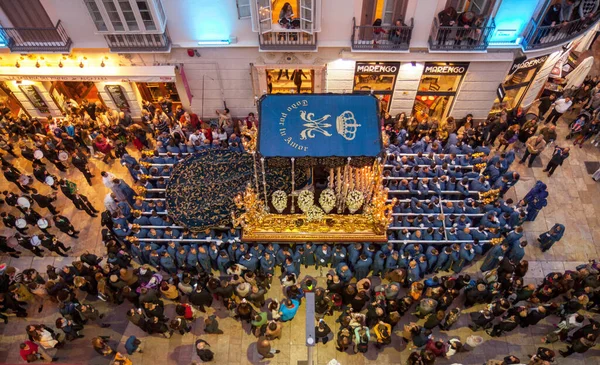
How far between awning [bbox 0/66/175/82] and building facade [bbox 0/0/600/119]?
0.16 ft

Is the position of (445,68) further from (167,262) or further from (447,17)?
(167,262)

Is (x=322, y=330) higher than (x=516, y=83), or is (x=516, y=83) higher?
(x=516, y=83)

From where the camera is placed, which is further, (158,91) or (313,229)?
(158,91)

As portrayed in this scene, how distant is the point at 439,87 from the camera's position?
20203 millimetres

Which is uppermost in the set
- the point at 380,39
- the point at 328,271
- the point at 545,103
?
the point at 380,39

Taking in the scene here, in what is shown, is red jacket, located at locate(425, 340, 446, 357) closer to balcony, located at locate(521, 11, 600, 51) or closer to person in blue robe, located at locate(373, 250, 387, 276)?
person in blue robe, located at locate(373, 250, 387, 276)

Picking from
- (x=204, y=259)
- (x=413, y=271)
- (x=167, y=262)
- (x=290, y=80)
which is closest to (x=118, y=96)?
(x=290, y=80)

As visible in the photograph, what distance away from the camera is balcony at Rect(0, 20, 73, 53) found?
687 inches

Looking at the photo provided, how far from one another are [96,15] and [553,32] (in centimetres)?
1735

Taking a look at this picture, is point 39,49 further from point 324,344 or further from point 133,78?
point 324,344

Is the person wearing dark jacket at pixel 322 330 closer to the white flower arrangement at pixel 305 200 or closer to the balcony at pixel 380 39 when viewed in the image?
the white flower arrangement at pixel 305 200

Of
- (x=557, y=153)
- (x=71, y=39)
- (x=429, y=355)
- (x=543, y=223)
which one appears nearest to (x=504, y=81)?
(x=557, y=153)

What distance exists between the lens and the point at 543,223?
1811 cm

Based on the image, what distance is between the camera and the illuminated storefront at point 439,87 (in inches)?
749
